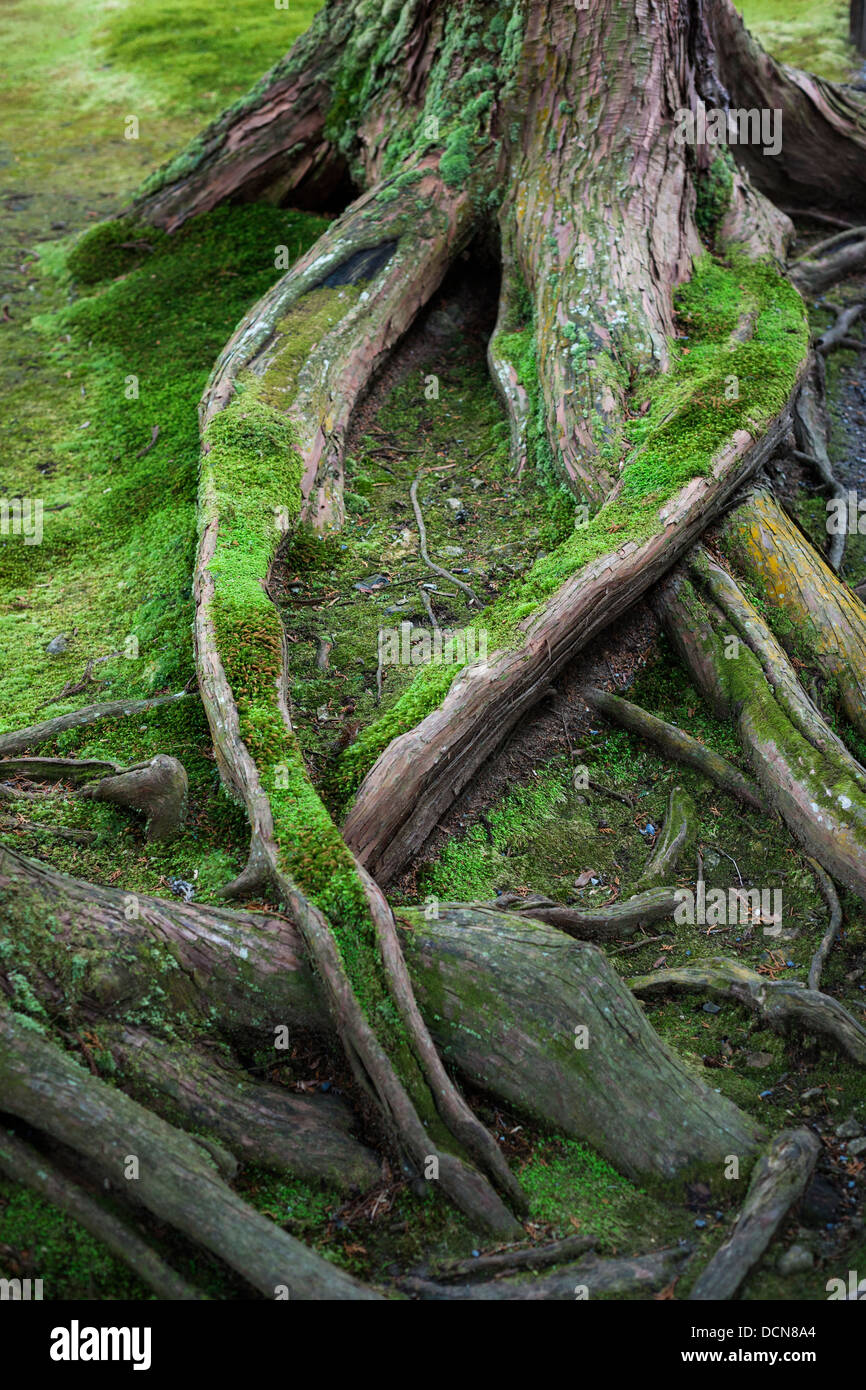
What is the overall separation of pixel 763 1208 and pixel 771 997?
83 cm

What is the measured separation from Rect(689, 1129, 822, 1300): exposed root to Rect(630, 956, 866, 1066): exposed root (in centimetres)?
42

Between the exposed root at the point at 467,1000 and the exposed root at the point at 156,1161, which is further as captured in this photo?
the exposed root at the point at 467,1000

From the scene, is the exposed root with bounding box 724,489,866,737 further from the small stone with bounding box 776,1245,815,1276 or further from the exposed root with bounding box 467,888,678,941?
the small stone with bounding box 776,1245,815,1276

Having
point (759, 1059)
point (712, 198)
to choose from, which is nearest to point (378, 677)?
point (759, 1059)

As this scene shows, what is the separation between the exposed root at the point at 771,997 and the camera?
3863mm

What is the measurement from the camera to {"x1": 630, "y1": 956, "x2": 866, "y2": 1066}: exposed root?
3.86 metres

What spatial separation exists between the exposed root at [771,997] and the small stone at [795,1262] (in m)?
0.77

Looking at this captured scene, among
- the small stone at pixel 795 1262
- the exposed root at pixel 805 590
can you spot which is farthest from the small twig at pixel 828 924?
the small stone at pixel 795 1262

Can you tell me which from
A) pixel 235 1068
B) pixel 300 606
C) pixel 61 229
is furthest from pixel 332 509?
→ pixel 61 229

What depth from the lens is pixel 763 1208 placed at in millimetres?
3336

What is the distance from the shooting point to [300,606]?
575 cm

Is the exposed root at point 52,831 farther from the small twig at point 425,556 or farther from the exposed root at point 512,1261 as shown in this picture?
the small twig at point 425,556
